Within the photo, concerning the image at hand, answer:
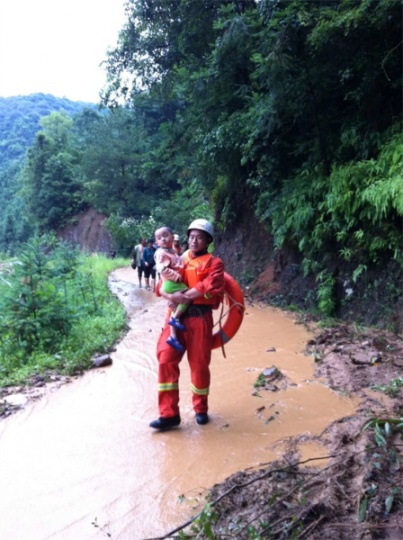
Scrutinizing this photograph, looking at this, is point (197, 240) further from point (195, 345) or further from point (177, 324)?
point (195, 345)

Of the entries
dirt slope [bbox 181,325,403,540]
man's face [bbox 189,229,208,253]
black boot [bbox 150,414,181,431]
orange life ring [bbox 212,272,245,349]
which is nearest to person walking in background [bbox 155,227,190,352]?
man's face [bbox 189,229,208,253]

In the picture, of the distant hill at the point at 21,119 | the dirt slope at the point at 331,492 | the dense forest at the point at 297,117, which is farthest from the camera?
the distant hill at the point at 21,119

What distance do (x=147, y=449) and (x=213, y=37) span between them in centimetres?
1175

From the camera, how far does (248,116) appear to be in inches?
376

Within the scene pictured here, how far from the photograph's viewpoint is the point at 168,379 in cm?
419

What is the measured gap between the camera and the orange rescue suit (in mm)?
4188

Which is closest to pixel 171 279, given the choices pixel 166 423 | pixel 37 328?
pixel 166 423

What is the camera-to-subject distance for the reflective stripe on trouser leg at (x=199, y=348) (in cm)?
420

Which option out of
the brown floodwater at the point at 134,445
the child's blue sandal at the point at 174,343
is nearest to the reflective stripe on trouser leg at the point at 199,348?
the child's blue sandal at the point at 174,343

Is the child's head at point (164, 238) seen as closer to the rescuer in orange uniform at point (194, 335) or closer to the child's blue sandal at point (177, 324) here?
the rescuer in orange uniform at point (194, 335)

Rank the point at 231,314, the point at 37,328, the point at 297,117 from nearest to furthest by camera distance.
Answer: the point at 231,314 → the point at 37,328 → the point at 297,117

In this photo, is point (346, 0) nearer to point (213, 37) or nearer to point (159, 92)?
point (213, 37)

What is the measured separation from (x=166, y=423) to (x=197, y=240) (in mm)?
1813

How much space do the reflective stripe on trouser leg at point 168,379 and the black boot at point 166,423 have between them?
4 centimetres
